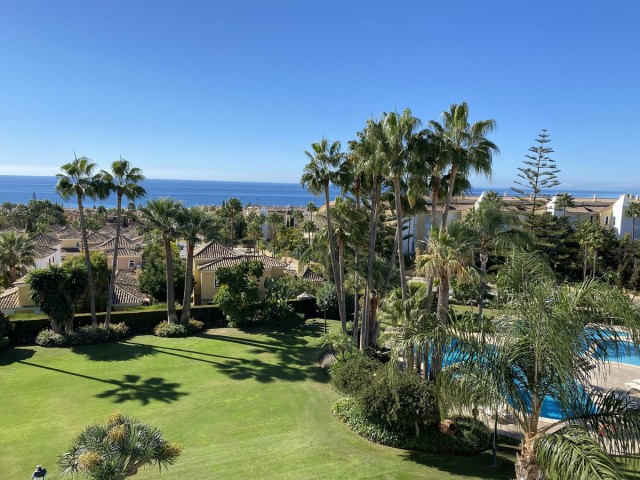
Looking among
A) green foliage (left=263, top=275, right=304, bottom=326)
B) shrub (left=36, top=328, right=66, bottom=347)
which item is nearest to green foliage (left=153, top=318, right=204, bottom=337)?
green foliage (left=263, top=275, right=304, bottom=326)

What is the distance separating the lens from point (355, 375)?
16969mm

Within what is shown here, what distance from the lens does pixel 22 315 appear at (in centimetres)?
2884

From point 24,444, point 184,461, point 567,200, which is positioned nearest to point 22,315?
point 24,444

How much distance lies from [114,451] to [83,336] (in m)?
21.5

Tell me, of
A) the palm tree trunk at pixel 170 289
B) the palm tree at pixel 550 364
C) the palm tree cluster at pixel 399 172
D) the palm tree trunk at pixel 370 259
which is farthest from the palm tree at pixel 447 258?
the palm tree trunk at pixel 170 289

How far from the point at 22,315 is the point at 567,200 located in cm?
6296

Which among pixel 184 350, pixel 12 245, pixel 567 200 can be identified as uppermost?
pixel 567 200

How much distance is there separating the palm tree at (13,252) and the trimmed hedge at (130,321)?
13.7 metres

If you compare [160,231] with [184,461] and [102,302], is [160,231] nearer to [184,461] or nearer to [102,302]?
[102,302]

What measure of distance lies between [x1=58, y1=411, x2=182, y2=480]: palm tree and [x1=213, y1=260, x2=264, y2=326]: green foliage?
2106 cm

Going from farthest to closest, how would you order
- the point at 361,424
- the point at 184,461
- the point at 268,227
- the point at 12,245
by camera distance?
the point at 268,227
the point at 12,245
the point at 361,424
the point at 184,461

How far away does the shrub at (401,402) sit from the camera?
47.7 feet

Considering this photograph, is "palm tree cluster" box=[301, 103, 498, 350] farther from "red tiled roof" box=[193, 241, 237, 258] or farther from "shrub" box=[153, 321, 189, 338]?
"red tiled roof" box=[193, 241, 237, 258]

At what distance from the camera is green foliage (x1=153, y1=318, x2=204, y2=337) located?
2864 cm
